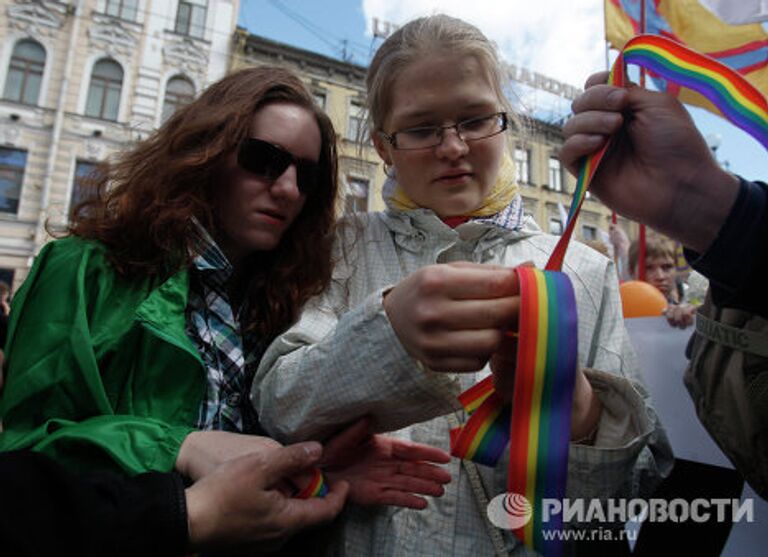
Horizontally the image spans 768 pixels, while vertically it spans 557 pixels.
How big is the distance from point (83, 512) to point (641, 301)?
2.30 meters

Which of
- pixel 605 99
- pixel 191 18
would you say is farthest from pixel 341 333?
pixel 191 18

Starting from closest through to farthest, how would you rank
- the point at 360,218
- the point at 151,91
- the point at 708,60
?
the point at 708,60, the point at 360,218, the point at 151,91

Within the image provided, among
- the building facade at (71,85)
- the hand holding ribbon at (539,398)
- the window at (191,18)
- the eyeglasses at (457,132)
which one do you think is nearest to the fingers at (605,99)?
the hand holding ribbon at (539,398)

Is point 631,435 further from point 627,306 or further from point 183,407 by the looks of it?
point 627,306

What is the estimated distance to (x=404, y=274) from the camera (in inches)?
48.5

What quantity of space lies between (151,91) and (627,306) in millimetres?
15073

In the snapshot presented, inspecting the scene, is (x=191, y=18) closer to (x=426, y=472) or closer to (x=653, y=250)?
(x=653, y=250)

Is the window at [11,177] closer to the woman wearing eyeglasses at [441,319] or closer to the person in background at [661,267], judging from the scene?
the person in background at [661,267]

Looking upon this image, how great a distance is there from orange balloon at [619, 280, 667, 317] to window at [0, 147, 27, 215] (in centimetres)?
1499

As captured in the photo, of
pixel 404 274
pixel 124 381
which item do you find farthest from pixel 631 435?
pixel 124 381

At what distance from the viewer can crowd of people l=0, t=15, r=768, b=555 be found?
32.0 inches

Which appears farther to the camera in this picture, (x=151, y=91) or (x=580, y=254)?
(x=151, y=91)

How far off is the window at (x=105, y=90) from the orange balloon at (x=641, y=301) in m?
15.1

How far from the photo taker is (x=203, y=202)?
4.99 ft
